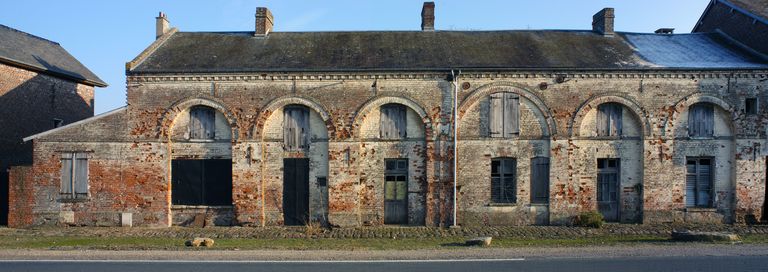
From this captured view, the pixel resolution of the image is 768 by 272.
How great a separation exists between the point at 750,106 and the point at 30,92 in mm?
27863

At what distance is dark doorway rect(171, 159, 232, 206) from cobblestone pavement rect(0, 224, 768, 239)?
1105 mm

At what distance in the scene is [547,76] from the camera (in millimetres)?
17016

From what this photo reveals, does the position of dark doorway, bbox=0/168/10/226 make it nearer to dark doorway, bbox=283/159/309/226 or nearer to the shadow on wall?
the shadow on wall

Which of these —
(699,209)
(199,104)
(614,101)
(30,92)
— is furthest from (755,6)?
(30,92)

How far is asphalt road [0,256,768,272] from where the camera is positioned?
9.70m

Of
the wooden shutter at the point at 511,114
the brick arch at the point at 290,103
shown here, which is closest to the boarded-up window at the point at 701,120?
the wooden shutter at the point at 511,114

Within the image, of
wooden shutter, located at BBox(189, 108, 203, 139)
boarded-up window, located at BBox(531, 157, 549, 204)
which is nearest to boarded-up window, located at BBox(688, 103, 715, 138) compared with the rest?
boarded-up window, located at BBox(531, 157, 549, 204)

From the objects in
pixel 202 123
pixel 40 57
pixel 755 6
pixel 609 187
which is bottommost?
pixel 609 187

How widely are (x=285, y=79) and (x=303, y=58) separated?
1.35 metres

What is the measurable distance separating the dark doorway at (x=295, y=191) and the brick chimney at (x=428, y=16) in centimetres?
781

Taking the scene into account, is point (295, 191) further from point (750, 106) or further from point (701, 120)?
point (750, 106)

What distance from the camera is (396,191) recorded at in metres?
17.3

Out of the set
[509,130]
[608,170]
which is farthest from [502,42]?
[608,170]

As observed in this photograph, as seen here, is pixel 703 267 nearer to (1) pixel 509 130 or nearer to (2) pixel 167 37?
(1) pixel 509 130
